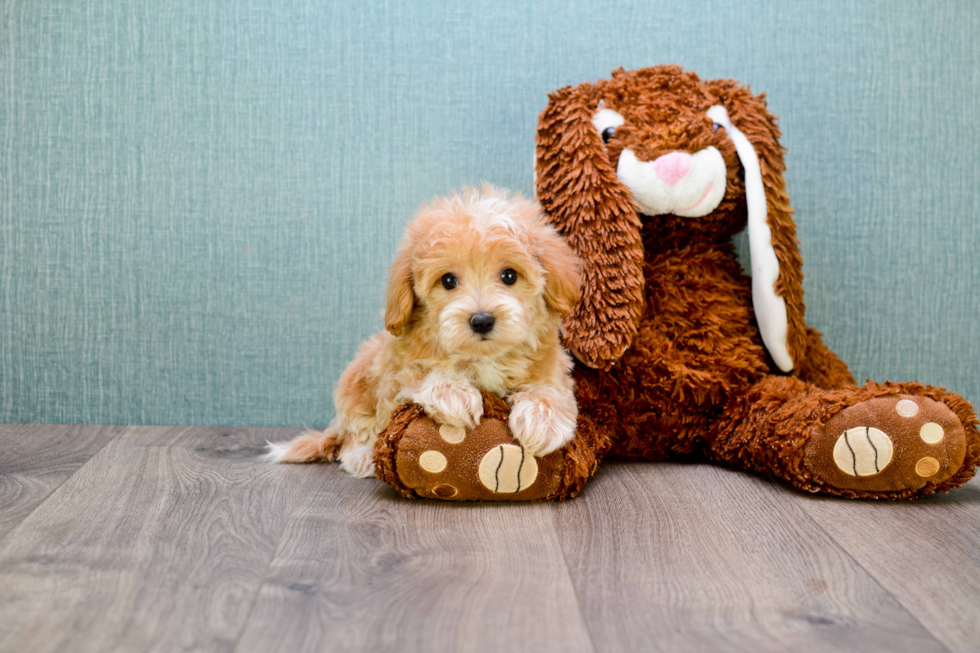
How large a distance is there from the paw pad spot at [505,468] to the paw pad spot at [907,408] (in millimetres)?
610

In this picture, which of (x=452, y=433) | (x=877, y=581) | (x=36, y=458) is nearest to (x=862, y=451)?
(x=877, y=581)

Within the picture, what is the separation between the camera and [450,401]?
126 cm

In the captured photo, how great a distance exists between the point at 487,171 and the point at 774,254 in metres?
0.67

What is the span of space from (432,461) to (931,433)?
32.1 inches

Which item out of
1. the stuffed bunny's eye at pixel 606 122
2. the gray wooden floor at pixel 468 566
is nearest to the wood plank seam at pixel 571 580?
the gray wooden floor at pixel 468 566

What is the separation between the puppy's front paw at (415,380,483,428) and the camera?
4.12ft

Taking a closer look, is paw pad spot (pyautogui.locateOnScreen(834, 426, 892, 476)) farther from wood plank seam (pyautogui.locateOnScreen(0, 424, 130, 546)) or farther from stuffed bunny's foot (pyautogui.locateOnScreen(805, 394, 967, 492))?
wood plank seam (pyautogui.locateOnScreen(0, 424, 130, 546))

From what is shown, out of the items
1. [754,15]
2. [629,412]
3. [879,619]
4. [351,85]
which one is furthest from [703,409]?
[351,85]

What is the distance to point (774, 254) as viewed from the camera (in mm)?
1497

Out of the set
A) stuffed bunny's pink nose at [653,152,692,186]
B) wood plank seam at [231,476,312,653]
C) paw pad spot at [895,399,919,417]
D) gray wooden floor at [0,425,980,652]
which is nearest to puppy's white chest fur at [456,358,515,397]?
gray wooden floor at [0,425,980,652]

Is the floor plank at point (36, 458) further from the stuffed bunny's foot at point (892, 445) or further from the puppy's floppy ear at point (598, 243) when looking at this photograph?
the stuffed bunny's foot at point (892, 445)

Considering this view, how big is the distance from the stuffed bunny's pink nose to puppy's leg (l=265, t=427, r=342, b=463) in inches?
32.2

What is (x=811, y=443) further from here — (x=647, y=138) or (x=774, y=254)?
(x=647, y=138)

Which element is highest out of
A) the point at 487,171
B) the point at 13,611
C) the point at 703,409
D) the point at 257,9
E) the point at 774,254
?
the point at 257,9
